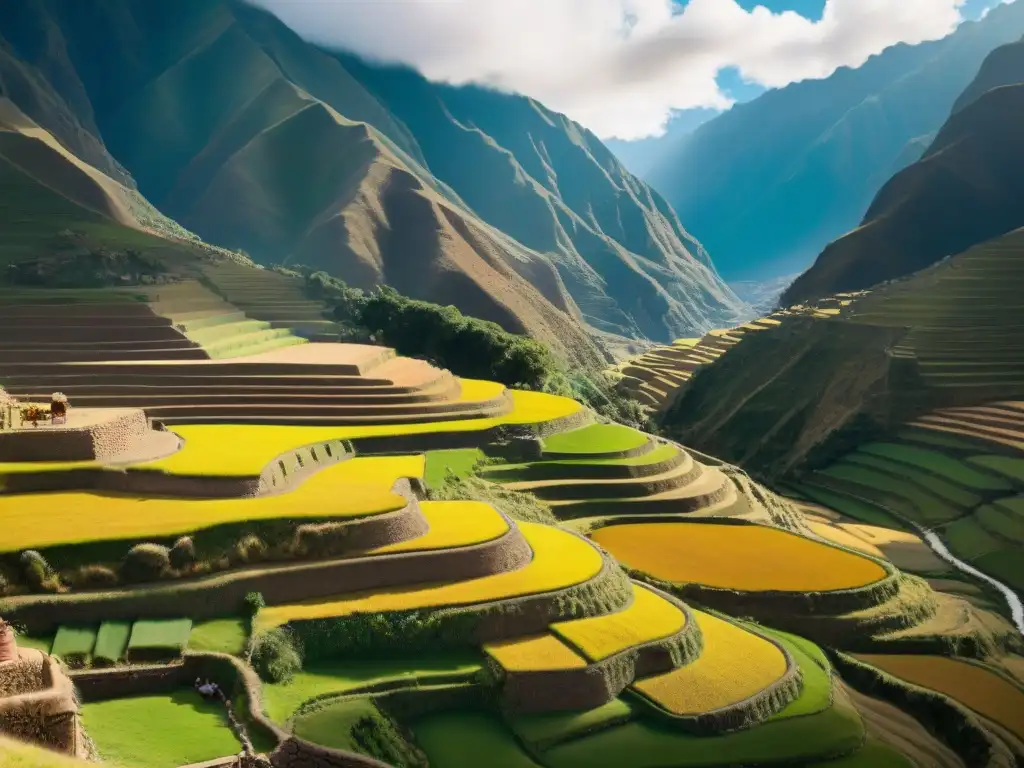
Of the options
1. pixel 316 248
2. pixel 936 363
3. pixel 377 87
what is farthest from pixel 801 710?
pixel 377 87

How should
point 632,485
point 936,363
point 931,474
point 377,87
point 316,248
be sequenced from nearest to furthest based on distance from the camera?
1. point 632,485
2. point 931,474
3. point 936,363
4. point 316,248
5. point 377,87

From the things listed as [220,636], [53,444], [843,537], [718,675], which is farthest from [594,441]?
[220,636]

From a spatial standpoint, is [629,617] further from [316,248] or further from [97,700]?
[316,248]

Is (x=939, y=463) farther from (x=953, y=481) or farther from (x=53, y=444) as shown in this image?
(x=53, y=444)

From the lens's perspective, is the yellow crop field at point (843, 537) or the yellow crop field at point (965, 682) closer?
the yellow crop field at point (965, 682)

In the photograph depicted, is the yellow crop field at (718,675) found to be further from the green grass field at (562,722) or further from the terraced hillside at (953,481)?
the terraced hillside at (953,481)

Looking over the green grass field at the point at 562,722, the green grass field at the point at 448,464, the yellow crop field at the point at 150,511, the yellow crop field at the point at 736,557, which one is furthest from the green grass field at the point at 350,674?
the green grass field at the point at 448,464

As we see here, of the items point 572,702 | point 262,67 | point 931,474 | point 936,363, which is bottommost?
point 572,702
